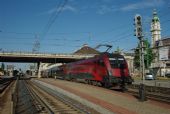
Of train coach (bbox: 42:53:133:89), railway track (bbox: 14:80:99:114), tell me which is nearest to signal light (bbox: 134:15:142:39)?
railway track (bbox: 14:80:99:114)

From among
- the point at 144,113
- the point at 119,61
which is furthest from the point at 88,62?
the point at 144,113

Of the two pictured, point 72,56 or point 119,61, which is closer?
point 119,61

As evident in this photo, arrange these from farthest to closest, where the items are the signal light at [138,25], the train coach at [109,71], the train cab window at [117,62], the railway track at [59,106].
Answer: the train cab window at [117,62], the train coach at [109,71], the signal light at [138,25], the railway track at [59,106]

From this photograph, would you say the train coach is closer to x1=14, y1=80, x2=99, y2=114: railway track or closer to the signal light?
x1=14, y1=80, x2=99, y2=114: railway track

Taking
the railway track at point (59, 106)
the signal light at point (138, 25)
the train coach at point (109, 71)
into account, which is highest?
the signal light at point (138, 25)

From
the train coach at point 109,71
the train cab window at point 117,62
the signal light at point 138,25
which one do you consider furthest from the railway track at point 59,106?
the train cab window at point 117,62

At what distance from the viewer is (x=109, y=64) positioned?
32375mm

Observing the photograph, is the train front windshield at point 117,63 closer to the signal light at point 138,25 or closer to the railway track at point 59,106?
the railway track at point 59,106

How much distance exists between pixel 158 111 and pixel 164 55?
220 feet

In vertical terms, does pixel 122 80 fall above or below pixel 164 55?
below

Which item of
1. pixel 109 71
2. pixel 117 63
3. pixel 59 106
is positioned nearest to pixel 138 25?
pixel 59 106

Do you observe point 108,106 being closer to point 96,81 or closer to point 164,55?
point 96,81

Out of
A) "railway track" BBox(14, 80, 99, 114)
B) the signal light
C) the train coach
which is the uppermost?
the signal light

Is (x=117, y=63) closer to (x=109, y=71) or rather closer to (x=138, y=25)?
(x=109, y=71)
